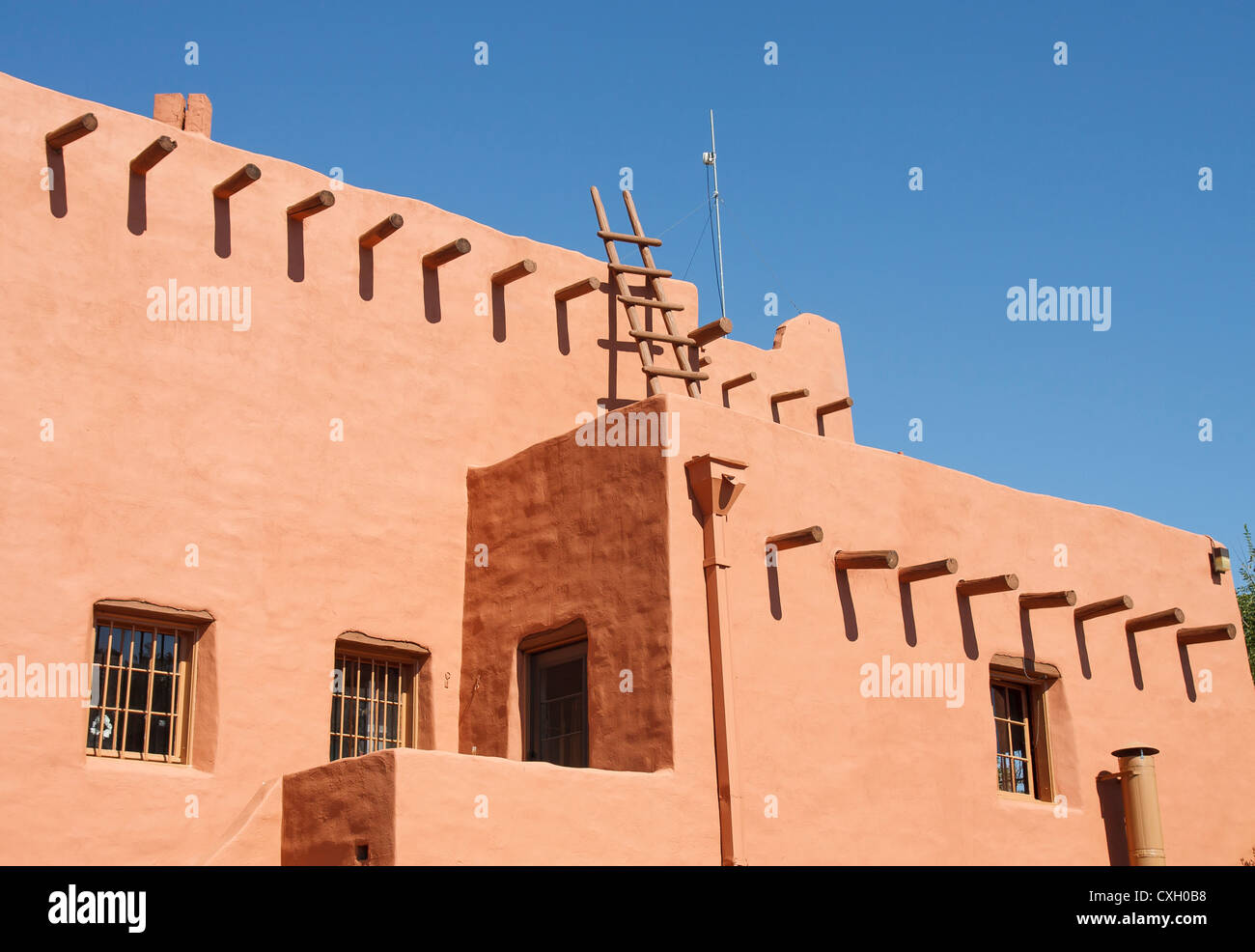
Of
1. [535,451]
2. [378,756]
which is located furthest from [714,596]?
[378,756]

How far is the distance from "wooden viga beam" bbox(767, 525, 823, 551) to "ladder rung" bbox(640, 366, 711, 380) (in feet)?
9.22

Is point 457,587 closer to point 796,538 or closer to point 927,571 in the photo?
point 796,538

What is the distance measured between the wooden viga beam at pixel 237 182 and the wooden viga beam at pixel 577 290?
3590mm

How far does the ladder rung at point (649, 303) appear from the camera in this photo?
15.2m

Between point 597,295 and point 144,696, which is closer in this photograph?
point 144,696

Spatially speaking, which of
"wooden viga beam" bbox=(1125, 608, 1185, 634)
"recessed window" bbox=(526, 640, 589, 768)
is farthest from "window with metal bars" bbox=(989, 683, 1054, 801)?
"recessed window" bbox=(526, 640, 589, 768)

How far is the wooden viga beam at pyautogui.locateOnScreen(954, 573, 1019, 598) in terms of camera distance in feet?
43.6

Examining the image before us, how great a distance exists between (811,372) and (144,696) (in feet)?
31.5

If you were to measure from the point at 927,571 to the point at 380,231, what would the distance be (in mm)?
6065

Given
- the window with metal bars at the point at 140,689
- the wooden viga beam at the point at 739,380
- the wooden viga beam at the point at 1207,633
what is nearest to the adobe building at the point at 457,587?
the window with metal bars at the point at 140,689

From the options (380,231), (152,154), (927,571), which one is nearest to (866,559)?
(927,571)

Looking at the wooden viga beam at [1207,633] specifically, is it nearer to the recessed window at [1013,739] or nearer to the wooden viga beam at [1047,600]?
Result: the wooden viga beam at [1047,600]

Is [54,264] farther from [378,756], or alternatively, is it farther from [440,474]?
[378,756]
